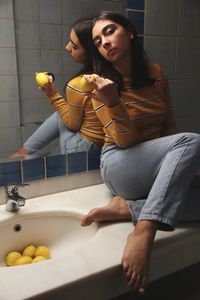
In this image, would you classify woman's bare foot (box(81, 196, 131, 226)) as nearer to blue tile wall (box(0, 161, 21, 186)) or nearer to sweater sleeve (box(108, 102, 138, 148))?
sweater sleeve (box(108, 102, 138, 148))

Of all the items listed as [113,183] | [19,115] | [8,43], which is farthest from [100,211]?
[8,43]

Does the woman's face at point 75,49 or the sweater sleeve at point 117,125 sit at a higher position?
the woman's face at point 75,49

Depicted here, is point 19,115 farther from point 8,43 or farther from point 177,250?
point 177,250

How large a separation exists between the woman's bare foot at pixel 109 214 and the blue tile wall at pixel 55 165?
10.2 inches

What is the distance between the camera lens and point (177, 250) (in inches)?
32.9

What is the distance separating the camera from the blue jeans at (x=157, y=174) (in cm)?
81

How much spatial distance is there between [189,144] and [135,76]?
295mm

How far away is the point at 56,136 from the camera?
Answer: 3.46 ft

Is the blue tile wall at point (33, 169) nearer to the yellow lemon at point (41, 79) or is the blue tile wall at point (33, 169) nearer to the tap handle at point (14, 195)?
the tap handle at point (14, 195)

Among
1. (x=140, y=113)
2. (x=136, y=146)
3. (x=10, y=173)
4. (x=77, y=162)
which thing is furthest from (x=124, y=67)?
(x=10, y=173)

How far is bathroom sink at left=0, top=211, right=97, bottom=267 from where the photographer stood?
0.94 m

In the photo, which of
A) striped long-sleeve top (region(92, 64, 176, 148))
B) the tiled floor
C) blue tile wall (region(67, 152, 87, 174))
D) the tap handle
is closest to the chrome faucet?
the tap handle

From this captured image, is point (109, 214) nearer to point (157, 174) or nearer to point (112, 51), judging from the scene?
point (157, 174)

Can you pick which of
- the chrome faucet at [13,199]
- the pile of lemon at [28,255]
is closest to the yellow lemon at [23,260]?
the pile of lemon at [28,255]
